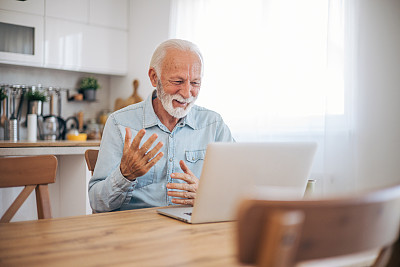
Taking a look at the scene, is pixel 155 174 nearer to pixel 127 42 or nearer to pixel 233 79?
pixel 233 79

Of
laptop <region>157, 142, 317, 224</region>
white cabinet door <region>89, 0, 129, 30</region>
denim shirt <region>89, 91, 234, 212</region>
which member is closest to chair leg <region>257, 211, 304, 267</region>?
laptop <region>157, 142, 317, 224</region>

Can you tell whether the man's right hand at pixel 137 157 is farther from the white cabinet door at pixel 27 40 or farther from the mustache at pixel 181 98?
the white cabinet door at pixel 27 40

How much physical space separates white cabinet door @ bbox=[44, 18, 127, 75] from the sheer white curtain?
2.66ft

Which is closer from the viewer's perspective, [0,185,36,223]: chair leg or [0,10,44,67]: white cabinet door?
[0,185,36,223]: chair leg

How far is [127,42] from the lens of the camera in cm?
421

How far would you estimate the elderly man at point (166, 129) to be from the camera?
167 cm

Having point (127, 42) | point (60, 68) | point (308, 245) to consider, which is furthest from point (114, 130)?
point (127, 42)

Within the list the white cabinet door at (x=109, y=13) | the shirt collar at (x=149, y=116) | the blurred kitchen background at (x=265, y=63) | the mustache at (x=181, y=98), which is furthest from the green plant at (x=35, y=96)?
the mustache at (x=181, y=98)

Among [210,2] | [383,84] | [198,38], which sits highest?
[210,2]

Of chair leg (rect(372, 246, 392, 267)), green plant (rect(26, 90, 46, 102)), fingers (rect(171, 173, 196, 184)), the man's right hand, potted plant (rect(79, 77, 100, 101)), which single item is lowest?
chair leg (rect(372, 246, 392, 267))

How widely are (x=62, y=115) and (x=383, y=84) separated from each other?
2.87m

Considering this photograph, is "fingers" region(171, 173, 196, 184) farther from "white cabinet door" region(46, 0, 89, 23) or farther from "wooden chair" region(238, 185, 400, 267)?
"white cabinet door" region(46, 0, 89, 23)

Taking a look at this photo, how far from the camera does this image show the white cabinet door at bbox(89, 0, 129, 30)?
3.94 m

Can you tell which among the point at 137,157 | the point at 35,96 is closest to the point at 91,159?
the point at 137,157
